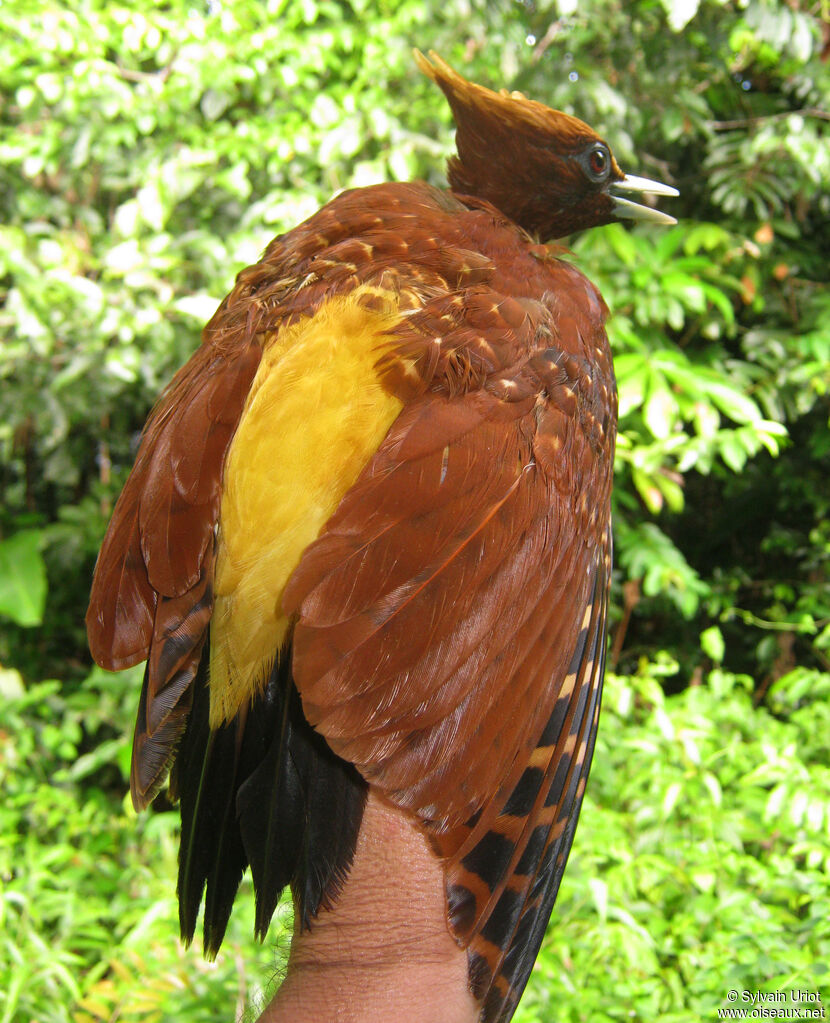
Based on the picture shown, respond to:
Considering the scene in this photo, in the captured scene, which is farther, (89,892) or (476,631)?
(89,892)

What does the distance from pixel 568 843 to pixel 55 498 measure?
3372mm

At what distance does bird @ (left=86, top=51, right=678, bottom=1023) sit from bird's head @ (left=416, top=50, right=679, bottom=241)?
0.27 m

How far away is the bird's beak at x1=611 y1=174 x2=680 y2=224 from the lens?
1324mm

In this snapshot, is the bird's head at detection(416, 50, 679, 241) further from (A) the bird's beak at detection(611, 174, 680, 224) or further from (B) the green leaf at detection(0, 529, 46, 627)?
(B) the green leaf at detection(0, 529, 46, 627)

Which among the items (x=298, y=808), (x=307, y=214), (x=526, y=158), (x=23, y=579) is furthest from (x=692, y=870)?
(x=23, y=579)

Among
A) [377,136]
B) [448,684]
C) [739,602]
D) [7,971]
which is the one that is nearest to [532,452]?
[448,684]

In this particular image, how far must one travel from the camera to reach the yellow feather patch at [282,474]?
2.82ft

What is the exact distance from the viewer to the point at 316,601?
78 cm

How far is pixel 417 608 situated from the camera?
2.67 feet

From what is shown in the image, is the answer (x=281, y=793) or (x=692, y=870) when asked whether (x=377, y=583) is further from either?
(x=692, y=870)

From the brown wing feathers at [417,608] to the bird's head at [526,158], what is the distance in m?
0.25

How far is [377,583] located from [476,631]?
0.11 m

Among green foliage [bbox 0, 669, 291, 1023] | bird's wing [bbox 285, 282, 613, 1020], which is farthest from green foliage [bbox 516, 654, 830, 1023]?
bird's wing [bbox 285, 282, 613, 1020]

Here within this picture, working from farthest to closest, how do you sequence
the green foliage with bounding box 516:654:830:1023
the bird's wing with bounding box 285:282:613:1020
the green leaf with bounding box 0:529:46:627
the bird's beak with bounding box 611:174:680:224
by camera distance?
1. the green leaf with bounding box 0:529:46:627
2. the green foliage with bounding box 516:654:830:1023
3. the bird's beak with bounding box 611:174:680:224
4. the bird's wing with bounding box 285:282:613:1020
